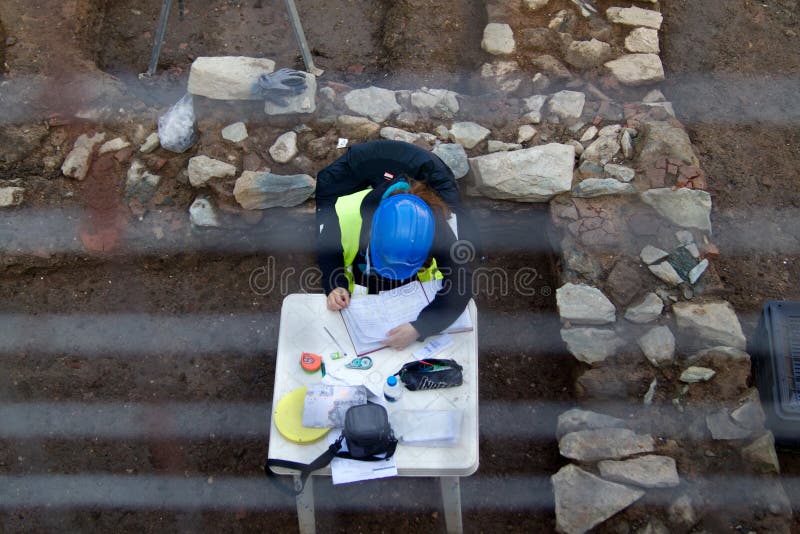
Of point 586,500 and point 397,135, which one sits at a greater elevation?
point 397,135

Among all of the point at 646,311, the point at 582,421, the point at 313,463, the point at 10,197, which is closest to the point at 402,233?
the point at 313,463

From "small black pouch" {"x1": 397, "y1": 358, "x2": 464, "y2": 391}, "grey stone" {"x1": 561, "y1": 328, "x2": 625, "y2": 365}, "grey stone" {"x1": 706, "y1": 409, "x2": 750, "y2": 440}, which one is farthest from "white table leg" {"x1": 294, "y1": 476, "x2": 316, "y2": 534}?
"grey stone" {"x1": 706, "y1": 409, "x2": 750, "y2": 440}

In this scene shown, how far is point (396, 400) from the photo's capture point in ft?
10.6

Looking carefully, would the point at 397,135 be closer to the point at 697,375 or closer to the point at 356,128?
the point at 356,128

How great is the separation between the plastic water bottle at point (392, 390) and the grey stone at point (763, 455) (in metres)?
1.82

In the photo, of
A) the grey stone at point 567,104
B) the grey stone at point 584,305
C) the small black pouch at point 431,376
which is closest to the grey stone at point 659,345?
the grey stone at point 584,305

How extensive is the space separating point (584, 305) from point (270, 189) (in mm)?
2067

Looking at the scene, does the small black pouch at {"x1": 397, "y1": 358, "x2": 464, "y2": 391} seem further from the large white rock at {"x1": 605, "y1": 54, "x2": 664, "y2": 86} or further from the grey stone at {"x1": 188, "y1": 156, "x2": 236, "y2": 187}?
the large white rock at {"x1": 605, "y1": 54, "x2": 664, "y2": 86}

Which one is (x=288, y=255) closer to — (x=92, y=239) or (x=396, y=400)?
(x=92, y=239)

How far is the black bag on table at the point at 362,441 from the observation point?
301cm

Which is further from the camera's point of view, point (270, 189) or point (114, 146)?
point (114, 146)

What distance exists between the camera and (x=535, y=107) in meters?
4.86

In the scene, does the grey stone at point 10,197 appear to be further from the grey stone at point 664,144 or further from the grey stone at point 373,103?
the grey stone at point 664,144

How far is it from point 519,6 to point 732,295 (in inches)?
A: 107
